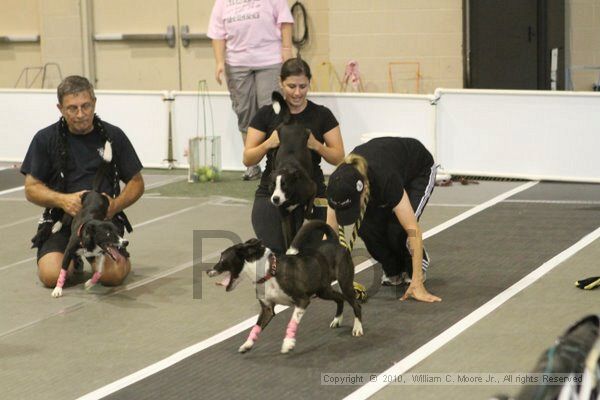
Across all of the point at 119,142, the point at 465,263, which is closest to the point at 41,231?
the point at 119,142

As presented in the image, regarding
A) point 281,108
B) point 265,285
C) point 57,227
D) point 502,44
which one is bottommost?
point 265,285

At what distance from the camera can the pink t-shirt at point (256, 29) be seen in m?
9.29

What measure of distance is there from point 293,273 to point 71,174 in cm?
193

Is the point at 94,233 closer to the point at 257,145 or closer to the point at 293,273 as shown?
the point at 257,145

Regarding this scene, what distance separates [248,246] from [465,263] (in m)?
2.07

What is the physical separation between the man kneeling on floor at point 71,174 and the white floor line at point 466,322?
190cm

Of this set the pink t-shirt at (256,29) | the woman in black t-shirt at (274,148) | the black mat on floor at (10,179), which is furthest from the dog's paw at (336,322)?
the black mat on floor at (10,179)

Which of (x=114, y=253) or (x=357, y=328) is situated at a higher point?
(x=114, y=253)

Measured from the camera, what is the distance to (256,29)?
927 cm

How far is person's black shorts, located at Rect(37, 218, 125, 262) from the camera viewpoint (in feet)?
19.7

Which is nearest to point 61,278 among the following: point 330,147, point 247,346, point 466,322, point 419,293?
point 247,346

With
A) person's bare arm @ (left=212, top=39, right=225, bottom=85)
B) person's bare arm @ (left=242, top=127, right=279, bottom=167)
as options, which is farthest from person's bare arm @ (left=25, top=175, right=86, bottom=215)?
person's bare arm @ (left=212, top=39, right=225, bottom=85)

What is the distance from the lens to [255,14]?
30.5 feet

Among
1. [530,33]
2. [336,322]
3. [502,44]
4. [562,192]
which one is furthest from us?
[502,44]
